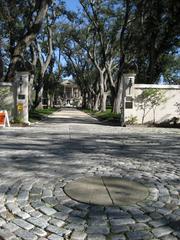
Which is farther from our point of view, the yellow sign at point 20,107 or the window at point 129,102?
the window at point 129,102

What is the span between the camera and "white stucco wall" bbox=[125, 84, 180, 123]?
730 inches

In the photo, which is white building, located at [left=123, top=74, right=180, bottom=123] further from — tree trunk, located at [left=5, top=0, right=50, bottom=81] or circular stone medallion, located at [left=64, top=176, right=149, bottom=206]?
circular stone medallion, located at [left=64, top=176, right=149, bottom=206]

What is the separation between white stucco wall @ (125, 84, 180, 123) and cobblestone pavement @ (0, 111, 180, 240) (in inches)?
328

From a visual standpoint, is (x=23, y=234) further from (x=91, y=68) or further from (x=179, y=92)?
(x=91, y=68)

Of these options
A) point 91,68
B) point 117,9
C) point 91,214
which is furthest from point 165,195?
point 91,68

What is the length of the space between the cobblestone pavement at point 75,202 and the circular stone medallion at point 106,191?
0.44ft

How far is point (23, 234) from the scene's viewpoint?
400 cm

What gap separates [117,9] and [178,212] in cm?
2807

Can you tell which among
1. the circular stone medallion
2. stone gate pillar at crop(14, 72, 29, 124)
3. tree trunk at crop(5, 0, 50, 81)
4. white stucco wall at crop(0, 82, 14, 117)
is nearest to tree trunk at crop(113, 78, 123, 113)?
tree trunk at crop(5, 0, 50, 81)

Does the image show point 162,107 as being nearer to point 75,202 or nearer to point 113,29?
point 75,202

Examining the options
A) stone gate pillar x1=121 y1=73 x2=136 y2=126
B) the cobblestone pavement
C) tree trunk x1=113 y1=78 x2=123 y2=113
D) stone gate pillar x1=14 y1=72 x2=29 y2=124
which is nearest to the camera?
the cobblestone pavement

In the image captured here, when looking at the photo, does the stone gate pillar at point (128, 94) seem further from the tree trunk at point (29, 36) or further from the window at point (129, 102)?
the tree trunk at point (29, 36)

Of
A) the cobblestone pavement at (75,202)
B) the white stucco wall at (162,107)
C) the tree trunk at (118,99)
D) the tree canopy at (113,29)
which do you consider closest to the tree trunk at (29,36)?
the tree canopy at (113,29)

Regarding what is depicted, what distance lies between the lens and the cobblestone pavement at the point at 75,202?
13.5 feet
